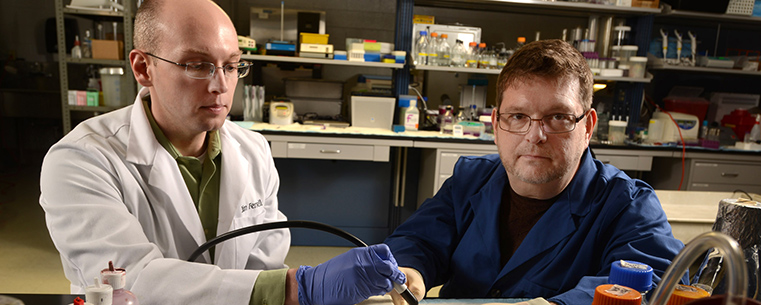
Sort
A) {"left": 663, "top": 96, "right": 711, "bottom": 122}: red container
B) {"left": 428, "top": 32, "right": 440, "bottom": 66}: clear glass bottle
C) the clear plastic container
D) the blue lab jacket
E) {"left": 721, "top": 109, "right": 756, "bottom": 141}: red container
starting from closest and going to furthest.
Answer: the blue lab jacket, {"left": 428, "top": 32, "right": 440, "bottom": 66}: clear glass bottle, the clear plastic container, {"left": 721, "top": 109, "right": 756, "bottom": 141}: red container, {"left": 663, "top": 96, "right": 711, "bottom": 122}: red container

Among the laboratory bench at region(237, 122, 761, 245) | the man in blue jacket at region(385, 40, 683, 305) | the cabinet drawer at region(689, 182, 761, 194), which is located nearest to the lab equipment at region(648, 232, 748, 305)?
the man in blue jacket at region(385, 40, 683, 305)

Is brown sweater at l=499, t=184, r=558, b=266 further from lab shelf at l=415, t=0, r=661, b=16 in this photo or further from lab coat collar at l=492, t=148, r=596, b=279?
lab shelf at l=415, t=0, r=661, b=16

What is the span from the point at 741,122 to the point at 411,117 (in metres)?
2.55

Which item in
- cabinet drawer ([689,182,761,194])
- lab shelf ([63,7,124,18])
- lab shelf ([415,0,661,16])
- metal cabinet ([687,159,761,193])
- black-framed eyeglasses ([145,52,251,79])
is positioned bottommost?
cabinet drawer ([689,182,761,194])

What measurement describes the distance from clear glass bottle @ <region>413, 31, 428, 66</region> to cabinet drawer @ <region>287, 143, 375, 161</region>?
2.32 ft

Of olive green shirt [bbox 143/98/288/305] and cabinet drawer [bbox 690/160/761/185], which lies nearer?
olive green shirt [bbox 143/98/288/305]

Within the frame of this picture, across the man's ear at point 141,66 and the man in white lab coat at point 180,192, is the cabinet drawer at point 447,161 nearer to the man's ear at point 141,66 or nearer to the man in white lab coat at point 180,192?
the man in white lab coat at point 180,192

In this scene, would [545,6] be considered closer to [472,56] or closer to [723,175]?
[472,56]

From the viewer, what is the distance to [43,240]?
3.26 metres

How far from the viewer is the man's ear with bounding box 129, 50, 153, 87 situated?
1151 mm

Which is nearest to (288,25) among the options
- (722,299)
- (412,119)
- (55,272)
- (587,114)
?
(412,119)

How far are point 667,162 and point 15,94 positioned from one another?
6.27 meters

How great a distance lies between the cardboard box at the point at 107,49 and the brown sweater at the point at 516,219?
283 centimetres

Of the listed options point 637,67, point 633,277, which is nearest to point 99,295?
point 633,277
